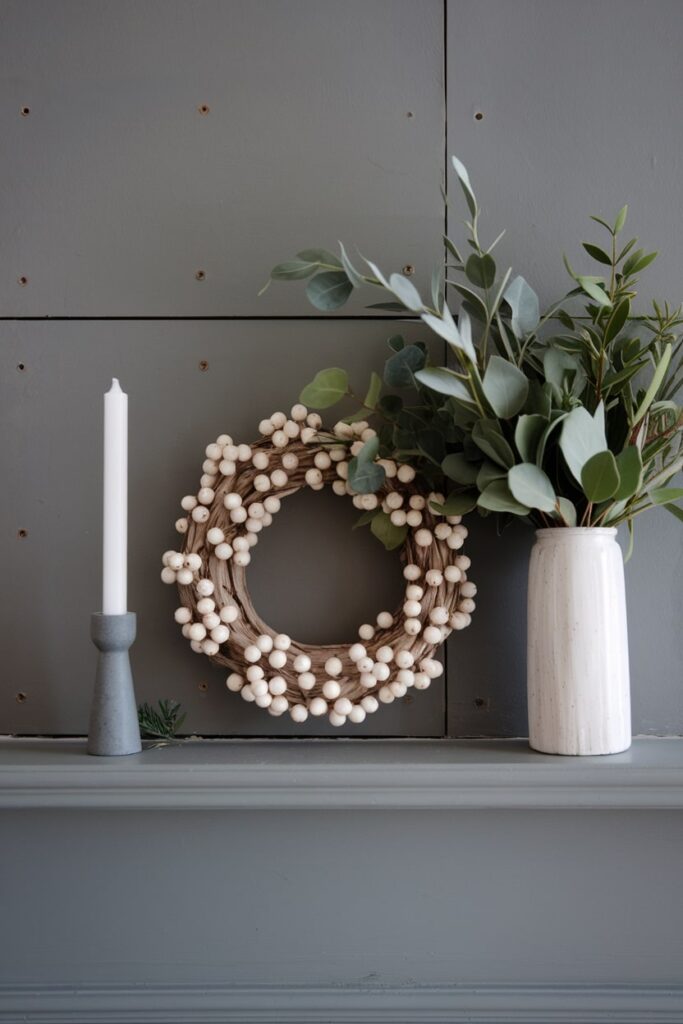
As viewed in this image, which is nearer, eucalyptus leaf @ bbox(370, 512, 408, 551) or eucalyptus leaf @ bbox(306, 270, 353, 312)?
eucalyptus leaf @ bbox(306, 270, 353, 312)

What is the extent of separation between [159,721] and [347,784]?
223 millimetres

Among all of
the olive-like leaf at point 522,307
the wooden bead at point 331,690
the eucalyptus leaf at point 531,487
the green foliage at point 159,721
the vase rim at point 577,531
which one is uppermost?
the olive-like leaf at point 522,307

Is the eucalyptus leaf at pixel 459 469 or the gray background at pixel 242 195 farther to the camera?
the gray background at pixel 242 195

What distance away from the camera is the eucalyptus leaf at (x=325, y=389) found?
0.79 metres

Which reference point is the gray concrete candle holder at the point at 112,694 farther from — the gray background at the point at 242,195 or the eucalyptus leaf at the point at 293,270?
the eucalyptus leaf at the point at 293,270

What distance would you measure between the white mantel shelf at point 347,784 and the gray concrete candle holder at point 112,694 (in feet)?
0.10

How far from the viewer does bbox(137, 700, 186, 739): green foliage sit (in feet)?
2.81

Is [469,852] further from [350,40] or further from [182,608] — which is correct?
[350,40]

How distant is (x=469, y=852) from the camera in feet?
2.68

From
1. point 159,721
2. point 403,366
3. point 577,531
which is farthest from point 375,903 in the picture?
point 403,366

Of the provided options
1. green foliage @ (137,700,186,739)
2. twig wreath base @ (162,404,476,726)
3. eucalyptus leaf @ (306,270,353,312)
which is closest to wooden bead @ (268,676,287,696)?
twig wreath base @ (162,404,476,726)

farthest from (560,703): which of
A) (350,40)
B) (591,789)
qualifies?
(350,40)

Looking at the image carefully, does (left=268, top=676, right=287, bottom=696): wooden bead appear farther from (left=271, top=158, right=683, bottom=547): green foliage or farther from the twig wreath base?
(left=271, top=158, right=683, bottom=547): green foliage

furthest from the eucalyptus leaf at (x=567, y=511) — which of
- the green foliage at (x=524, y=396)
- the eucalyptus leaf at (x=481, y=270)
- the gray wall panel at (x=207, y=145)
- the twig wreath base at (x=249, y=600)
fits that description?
the gray wall panel at (x=207, y=145)
